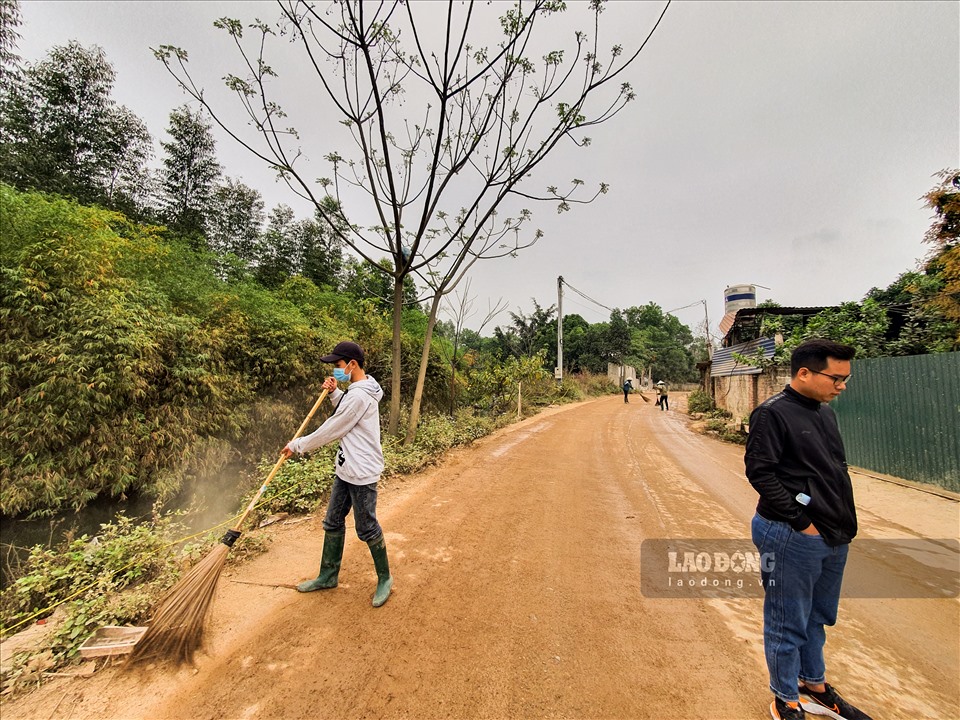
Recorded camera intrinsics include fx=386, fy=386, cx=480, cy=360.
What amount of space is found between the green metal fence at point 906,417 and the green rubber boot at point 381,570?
7590 millimetres

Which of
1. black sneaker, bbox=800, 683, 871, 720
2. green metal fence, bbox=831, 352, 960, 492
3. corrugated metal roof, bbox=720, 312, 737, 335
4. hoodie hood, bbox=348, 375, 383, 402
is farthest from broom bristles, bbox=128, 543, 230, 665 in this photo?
corrugated metal roof, bbox=720, 312, 737, 335

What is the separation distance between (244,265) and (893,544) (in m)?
10.3

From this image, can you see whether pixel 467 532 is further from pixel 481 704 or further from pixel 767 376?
pixel 767 376

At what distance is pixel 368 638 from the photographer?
2.39 meters

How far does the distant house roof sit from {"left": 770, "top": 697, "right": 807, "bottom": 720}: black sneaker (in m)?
14.1

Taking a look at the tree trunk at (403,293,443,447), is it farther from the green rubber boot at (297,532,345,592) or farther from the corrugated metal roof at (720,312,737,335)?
the corrugated metal roof at (720,312,737,335)

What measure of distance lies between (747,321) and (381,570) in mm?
16476

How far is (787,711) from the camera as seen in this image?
178 cm

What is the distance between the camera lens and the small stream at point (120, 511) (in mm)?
3701

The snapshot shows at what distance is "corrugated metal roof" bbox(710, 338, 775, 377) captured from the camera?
12001 mm

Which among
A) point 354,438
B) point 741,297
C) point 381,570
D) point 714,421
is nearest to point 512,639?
point 381,570

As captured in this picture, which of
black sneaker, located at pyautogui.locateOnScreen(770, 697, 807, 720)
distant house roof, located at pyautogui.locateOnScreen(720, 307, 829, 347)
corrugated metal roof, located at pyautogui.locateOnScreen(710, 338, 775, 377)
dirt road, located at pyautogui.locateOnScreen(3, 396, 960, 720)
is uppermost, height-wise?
distant house roof, located at pyautogui.locateOnScreen(720, 307, 829, 347)

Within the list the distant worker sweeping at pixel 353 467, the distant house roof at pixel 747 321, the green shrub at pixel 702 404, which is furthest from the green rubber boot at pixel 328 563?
the green shrub at pixel 702 404

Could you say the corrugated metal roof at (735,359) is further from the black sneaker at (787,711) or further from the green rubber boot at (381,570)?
the green rubber boot at (381,570)
